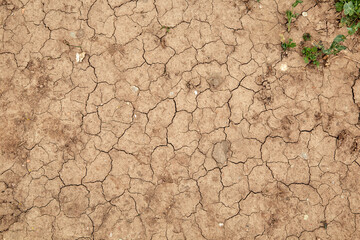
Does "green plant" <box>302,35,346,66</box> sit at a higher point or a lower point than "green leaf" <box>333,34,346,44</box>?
lower

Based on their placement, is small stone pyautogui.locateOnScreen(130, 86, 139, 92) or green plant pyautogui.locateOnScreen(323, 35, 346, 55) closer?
green plant pyautogui.locateOnScreen(323, 35, 346, 55)

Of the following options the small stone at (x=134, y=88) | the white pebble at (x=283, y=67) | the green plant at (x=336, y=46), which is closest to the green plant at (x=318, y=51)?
the green plant at (x=336, y=46)

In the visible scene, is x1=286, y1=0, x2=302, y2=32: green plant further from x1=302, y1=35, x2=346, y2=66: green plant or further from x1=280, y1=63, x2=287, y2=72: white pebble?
x1=280, y1=63, x2=287, y2=72: white pebble

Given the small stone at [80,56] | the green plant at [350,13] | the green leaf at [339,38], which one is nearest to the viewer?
the green leaf at [339,38]

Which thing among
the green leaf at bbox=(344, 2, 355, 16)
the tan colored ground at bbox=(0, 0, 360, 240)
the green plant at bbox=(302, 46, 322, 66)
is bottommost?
the tan colored ground at bbox=(0, 0, 360, 240)

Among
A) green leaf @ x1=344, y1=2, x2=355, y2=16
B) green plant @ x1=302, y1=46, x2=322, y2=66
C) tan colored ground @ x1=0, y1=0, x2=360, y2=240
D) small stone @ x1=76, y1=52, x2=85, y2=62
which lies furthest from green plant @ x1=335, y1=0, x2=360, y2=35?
small stone @ x1=76, y1=52, x2=85, y2=62

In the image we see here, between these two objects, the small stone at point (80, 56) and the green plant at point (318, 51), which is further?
the small stone at point (80, 56)

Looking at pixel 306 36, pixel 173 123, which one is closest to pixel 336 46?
pixel 306 36

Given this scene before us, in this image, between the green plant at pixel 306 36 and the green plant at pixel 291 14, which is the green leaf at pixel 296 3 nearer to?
the green plant at pixel 291 14

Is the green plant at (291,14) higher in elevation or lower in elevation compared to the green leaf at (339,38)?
higher
